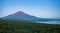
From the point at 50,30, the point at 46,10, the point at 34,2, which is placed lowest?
the point at 50,30

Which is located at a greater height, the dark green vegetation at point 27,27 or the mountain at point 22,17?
the mountain at point 22,17

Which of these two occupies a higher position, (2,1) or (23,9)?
(2,1)

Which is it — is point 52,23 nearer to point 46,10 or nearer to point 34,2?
A: point 46,10

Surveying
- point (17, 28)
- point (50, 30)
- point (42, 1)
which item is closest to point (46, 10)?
point (42, 1)

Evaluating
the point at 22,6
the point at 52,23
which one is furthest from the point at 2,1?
the point at 52,23

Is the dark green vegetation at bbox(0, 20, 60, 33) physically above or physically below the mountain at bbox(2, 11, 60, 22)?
below

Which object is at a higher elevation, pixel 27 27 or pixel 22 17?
pixel 22 17

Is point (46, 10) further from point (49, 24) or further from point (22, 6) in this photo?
point (22, 6)
